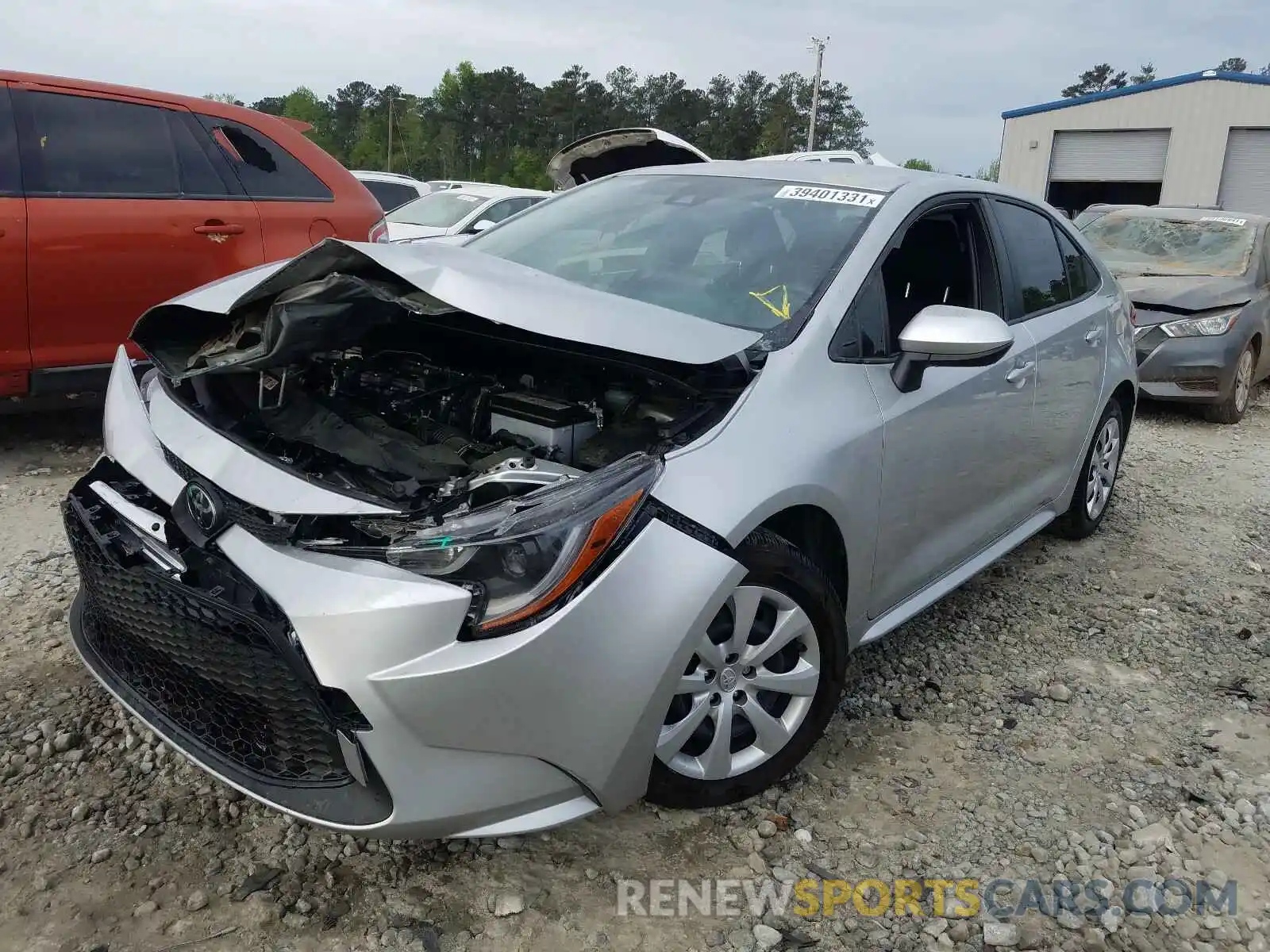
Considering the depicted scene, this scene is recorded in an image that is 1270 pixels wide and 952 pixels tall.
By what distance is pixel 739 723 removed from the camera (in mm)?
2416

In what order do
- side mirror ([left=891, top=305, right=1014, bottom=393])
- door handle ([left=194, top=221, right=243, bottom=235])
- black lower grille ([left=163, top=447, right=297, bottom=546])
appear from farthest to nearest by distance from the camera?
1. door handle ([left=194, top=221, right=243, bottom=235])
2. side mirror ([left=891, top=305, right=1014, bottom=393])
3. black lower grille ([left=163, top=447, right=297, bottom=546])

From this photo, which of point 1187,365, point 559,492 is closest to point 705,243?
point 559,492

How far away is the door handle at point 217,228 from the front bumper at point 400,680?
10.1ft

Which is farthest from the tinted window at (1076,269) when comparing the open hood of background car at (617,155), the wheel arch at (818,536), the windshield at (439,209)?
the windshield at (439,209)

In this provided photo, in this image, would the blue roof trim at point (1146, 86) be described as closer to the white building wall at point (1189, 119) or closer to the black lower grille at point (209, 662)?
the white building wall at point (1189, 119)

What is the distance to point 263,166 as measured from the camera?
5.17m

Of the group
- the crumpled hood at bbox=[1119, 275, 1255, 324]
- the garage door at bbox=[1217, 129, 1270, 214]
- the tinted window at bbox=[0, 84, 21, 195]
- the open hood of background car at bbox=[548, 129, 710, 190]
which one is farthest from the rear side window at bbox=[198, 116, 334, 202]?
the garage door at bbox=[1217, 129, 1270, 214]

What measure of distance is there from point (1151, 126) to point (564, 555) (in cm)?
2843

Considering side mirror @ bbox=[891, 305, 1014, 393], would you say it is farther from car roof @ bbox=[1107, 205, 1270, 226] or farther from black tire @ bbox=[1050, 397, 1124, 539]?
car roof @ bbox=[1107, 205, 1270, 226]

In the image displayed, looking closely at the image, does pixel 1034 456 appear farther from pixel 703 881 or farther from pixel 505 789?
pixel 505 789

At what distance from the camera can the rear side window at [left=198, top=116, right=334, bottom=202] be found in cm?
505

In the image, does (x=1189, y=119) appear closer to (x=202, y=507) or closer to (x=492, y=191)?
(x=492, y=191)

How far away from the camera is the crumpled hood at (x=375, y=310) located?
7.53 feet

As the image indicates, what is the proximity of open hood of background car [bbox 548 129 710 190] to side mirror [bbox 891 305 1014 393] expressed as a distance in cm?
167
